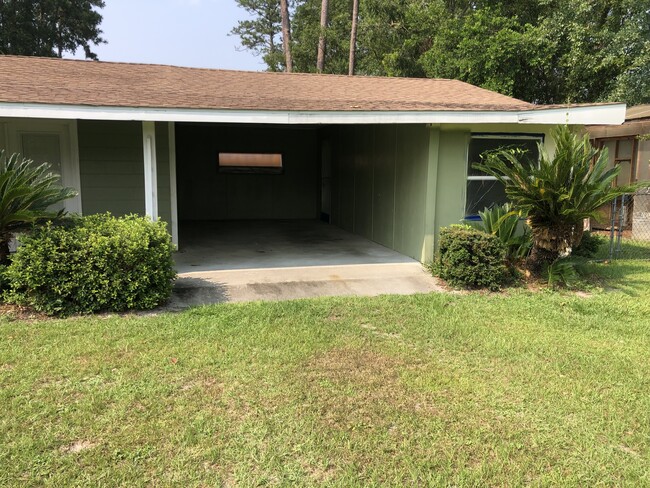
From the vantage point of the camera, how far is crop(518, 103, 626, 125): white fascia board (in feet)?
24.2

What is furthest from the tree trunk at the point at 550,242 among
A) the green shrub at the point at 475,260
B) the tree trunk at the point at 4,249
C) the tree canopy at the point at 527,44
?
the tree canopy at the point at 527,44

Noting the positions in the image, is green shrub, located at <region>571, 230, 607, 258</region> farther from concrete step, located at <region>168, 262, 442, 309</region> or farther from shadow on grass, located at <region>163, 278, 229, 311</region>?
shadow on grass, located at <region>163, 278, 229, 311</region>

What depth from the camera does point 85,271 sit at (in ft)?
17.3

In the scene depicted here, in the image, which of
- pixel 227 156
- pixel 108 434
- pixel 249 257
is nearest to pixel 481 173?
pixel 249 257

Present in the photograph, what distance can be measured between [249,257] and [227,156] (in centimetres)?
640

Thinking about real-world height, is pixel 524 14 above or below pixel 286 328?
above

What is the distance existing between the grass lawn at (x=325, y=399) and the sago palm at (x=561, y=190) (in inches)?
58.6

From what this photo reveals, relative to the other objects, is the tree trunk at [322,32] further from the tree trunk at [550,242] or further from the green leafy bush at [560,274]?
the green leafy bush at [560,274]

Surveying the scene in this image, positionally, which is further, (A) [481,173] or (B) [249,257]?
(B) [249,257]

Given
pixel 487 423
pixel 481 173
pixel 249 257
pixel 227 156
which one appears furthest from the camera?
pixel 227 156

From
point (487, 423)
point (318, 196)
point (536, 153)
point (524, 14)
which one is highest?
point (524, 14)

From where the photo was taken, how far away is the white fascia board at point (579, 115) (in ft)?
24.2

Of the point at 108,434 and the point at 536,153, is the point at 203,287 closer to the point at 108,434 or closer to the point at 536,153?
the point at 108,434

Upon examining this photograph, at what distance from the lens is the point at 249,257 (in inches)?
349
